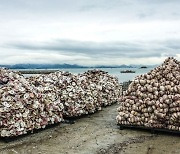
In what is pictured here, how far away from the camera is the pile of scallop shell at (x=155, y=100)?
9.23 m

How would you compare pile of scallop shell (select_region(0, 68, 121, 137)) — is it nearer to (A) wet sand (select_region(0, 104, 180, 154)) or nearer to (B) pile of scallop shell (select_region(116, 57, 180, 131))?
(A) wet sand (select_region(0, 104, 180, 154))

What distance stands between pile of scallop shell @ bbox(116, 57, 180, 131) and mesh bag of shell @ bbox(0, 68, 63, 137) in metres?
2.17

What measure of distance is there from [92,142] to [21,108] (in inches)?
82.1

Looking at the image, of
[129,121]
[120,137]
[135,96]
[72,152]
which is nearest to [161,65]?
[135,96]

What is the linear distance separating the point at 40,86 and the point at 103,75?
18.8 feet

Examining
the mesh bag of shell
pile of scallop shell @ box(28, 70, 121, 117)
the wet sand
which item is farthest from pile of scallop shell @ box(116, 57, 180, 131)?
the mesh bag of shell

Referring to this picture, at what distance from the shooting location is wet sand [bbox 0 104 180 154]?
794cm

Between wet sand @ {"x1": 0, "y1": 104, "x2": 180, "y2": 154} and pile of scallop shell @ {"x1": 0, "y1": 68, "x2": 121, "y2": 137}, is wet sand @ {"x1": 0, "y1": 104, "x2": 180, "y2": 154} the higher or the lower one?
the lower one

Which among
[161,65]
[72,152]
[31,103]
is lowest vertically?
[72,152]

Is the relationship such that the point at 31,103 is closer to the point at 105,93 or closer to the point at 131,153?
the point at 131,153

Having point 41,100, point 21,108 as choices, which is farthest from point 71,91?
→ point 21,108

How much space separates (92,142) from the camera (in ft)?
28.4

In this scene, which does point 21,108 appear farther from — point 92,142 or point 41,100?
point 92,142

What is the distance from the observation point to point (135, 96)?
10094 millimetres
